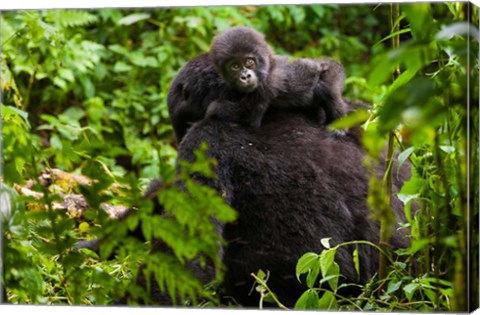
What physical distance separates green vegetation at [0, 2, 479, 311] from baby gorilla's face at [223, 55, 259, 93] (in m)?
0.50

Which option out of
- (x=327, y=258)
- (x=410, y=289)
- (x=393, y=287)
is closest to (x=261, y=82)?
(x=327, y=258)

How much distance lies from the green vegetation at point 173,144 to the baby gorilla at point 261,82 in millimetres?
219

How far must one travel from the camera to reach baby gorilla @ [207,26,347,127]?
10.9ft

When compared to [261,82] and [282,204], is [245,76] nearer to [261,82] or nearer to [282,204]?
[261,82]

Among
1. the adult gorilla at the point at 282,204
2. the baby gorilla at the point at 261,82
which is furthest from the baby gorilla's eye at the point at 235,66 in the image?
the adult gorilla at the point at 282,204

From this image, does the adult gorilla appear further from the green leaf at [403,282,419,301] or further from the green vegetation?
the green leaf at [403,282,419,301]

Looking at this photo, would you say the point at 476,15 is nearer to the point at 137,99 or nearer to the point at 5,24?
the point at 5,24

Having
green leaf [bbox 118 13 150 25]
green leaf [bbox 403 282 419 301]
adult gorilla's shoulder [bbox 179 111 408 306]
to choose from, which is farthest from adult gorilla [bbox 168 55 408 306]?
green leaf [bbox 118 13 150 25]

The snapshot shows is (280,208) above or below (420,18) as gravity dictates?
below

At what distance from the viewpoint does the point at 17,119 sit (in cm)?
309

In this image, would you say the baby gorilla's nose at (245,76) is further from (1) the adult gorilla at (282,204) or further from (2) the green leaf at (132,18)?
(2) the green leaf at (132,18)

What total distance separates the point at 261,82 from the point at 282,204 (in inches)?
20.8

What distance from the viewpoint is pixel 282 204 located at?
3152 mm

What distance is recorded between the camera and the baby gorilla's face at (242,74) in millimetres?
3318
